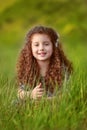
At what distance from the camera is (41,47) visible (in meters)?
4.86

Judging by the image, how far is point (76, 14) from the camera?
63.5 ft

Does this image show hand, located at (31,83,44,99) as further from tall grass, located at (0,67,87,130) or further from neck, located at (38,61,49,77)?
neck, located at (38,61,49,77)

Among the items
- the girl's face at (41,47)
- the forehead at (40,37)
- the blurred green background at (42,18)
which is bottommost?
the blurred green background at (42,18)

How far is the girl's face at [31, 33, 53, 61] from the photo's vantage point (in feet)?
16.0

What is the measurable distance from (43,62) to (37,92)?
62 centimetres

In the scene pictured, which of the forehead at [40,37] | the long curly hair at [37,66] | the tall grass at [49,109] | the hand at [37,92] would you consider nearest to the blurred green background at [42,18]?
the long curly hair at [37,66]

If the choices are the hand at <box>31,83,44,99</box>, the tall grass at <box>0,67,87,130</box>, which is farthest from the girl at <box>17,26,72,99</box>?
the tall grass at <box>0,67,87,130</box>

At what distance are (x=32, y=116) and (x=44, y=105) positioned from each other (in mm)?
235

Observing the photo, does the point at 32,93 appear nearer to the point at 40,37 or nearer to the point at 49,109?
the point at 49,109

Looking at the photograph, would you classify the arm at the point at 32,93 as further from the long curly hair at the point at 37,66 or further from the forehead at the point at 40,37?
the forehead at the point at 40,37

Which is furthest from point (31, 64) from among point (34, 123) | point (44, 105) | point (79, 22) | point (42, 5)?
point (42, 5)

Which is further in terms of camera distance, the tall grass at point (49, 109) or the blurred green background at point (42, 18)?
the blurred green background at point (42, 18)

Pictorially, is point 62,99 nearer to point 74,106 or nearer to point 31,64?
point 74,106

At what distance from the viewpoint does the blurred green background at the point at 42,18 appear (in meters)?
17.5
